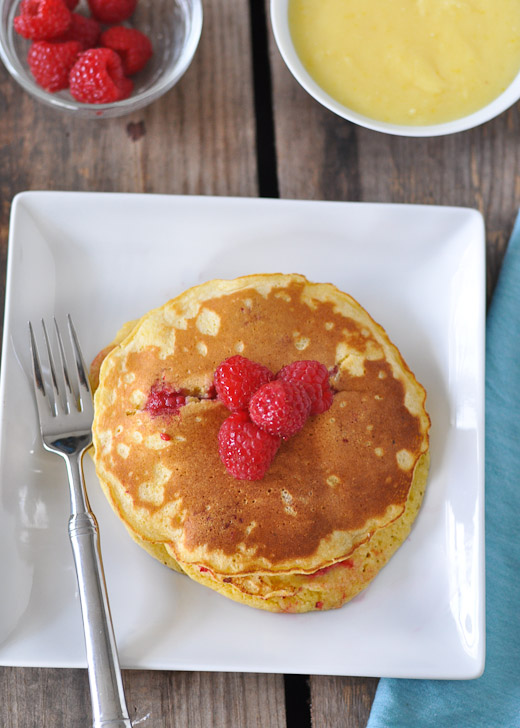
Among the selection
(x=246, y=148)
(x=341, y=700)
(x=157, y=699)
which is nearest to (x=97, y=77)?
(x=246, y=148)

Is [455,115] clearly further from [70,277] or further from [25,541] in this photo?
[25,541]

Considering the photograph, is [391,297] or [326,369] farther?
[391,297]

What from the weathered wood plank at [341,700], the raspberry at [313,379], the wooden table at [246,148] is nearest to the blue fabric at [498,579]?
the weathered wood plank at [341,700]

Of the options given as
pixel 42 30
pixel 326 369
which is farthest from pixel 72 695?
pixel 42 30

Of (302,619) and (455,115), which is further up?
(455,115)

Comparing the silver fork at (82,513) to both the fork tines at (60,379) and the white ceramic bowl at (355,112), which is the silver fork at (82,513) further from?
the white ceramic bowl at (355,112)

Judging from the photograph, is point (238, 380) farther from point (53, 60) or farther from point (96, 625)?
point (53, 60)
